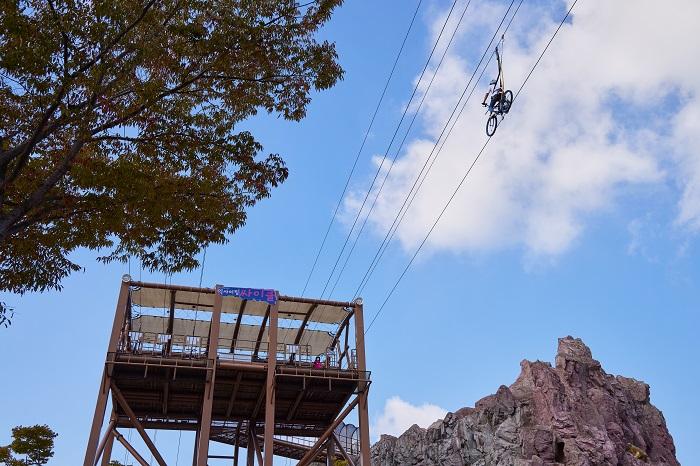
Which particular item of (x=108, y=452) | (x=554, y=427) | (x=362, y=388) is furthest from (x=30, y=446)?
(x=554, y=427)

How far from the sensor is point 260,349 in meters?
35.4

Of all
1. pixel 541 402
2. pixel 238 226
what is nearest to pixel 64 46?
pixel 238 226

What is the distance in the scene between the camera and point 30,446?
1486 inches

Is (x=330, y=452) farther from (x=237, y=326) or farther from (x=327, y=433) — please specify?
(x=237, y=326)

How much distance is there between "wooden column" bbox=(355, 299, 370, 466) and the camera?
26.9m

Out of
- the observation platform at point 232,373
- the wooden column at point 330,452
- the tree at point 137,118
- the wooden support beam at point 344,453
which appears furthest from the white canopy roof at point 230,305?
the tree at point 137,118

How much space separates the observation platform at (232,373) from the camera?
85.8ft

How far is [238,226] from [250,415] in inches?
770

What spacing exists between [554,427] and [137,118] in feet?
260

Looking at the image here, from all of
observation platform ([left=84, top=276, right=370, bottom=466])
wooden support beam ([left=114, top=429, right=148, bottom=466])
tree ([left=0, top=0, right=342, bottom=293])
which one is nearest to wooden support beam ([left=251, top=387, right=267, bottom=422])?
observation platform ([left=84, top=276, right=370, bottom=466])

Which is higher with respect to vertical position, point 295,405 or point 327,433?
point 295,405

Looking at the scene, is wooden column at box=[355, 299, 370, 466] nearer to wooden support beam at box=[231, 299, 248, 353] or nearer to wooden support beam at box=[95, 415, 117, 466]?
wooden support beam at box=[231, 299, 248, 353]

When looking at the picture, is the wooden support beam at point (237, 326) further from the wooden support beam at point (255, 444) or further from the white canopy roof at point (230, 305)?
the wooden support beam at point (255, 444)

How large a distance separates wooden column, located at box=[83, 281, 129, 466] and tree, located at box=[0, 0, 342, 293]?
1061cm
